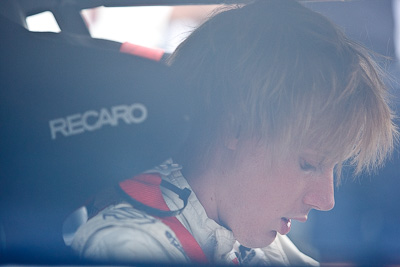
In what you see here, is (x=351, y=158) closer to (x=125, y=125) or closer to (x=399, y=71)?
(x=399, y=71)

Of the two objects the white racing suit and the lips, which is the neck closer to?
the white racing suit

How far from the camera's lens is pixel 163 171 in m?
1.35

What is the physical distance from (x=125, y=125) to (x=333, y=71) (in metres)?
0.56

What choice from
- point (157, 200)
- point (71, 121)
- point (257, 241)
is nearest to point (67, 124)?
point (71, 121)

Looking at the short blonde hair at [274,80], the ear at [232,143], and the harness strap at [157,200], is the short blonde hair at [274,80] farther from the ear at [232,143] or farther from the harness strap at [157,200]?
the harness strap at [157,200]

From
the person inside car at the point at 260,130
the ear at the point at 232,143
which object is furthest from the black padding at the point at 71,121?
the ear at the point at 232,143

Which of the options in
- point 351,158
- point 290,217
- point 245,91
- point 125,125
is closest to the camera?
point 125,125

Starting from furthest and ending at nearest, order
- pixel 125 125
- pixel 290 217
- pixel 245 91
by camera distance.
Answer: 1. pixel 290 217
2. pixel 245 91
3. pixel 125 125

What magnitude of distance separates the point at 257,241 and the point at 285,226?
86 mm

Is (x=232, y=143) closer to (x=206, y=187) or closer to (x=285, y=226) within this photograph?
(x=206, y=187)

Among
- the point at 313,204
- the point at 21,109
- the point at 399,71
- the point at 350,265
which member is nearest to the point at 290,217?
the point at 313,204

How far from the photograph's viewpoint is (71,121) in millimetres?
1082

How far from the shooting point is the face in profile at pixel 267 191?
1396 mm

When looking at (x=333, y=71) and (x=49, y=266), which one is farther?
(x=333, y=71)
